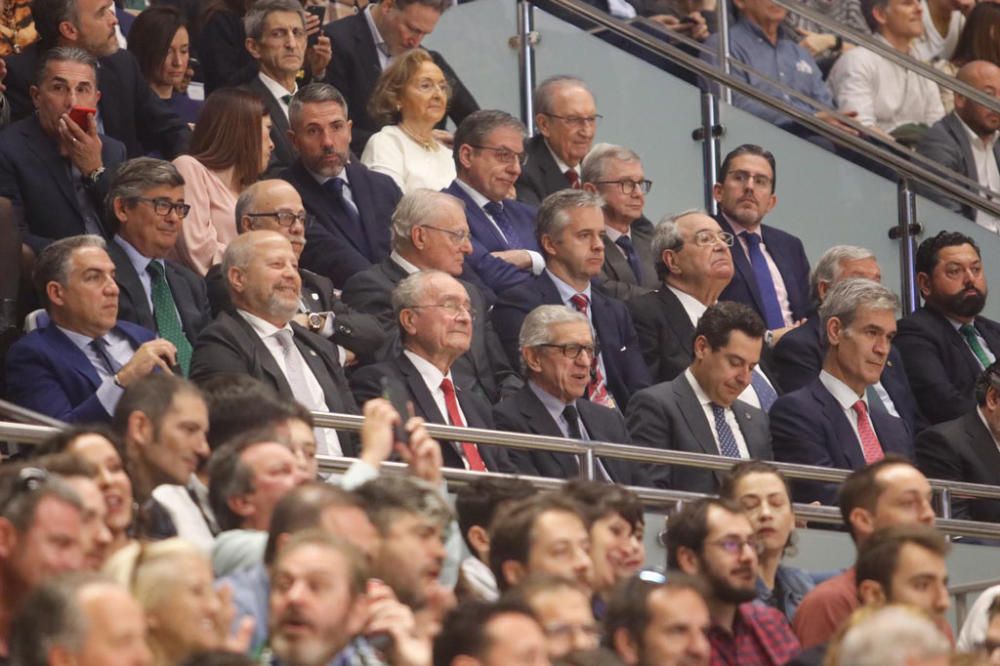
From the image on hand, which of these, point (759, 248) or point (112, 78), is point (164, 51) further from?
point (759, 248)

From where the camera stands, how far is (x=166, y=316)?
7.28m

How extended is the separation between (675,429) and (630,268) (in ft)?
4.78

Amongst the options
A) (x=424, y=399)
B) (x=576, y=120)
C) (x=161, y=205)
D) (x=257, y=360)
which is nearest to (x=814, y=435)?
(x=424, y=399)

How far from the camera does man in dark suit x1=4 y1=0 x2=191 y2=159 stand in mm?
8375

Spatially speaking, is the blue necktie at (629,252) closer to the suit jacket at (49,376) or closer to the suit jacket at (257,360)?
the suit jacket at (257,360)

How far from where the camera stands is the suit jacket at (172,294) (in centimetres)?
724

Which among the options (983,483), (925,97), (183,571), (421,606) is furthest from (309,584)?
(925,97)

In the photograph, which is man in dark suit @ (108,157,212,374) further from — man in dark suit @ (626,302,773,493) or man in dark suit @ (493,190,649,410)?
man in dark suit @ (626,302,773,493)

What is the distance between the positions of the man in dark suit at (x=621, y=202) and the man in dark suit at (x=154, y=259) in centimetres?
216

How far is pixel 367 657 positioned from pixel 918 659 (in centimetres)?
114

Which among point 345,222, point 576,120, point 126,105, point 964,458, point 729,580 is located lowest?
point 729,580

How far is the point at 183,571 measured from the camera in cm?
459

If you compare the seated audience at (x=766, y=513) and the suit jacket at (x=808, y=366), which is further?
the suit jacket at (x=808, y=366)

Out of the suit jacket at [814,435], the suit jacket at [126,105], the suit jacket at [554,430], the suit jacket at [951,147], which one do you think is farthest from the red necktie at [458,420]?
the suit jacket at [951,147]
